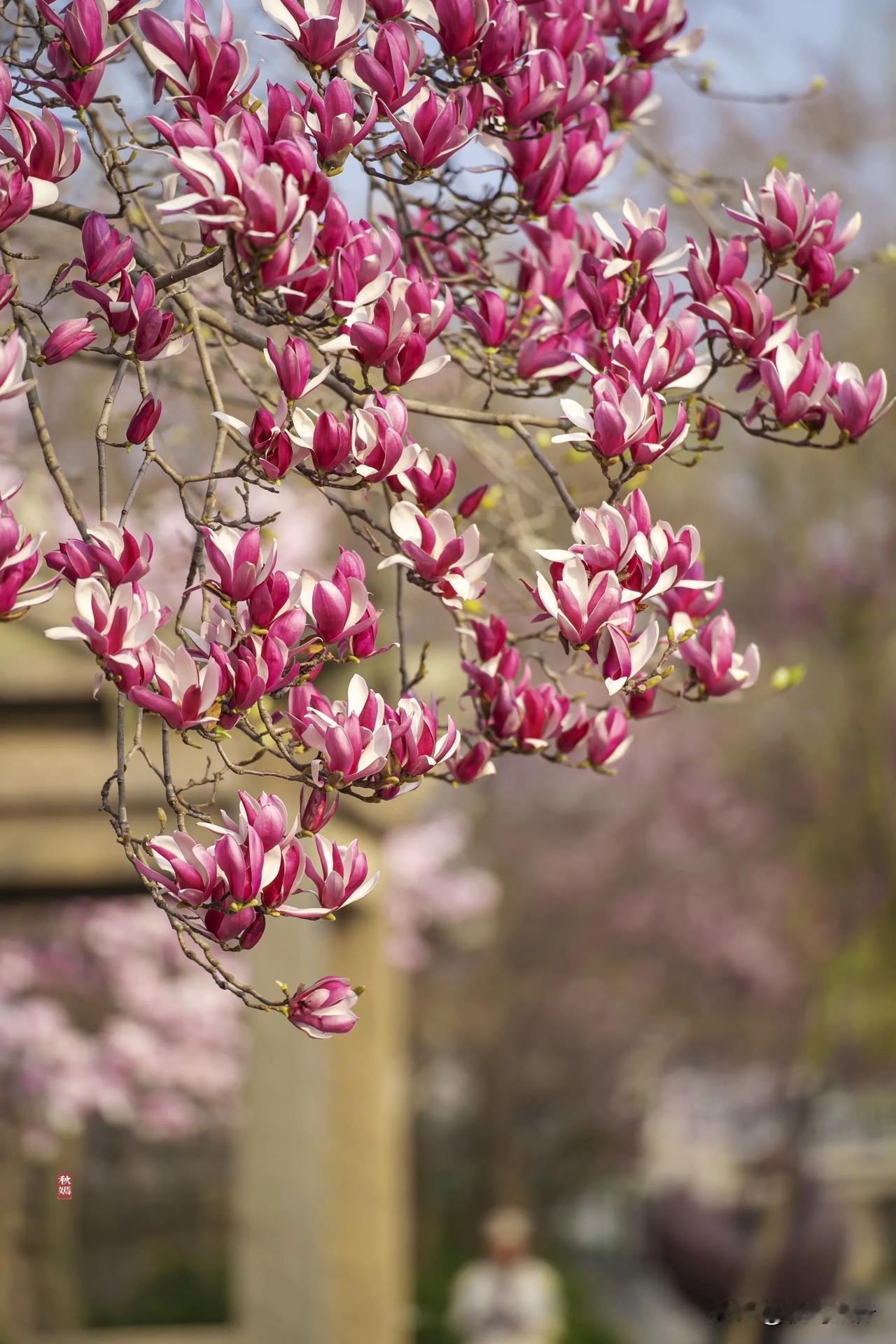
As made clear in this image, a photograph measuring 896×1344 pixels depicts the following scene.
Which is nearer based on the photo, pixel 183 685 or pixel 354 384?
pixel 183 685

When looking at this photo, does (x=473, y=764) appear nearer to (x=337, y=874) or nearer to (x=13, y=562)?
(x=337, y=874)

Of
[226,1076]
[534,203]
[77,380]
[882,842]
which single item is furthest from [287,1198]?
[882,842]

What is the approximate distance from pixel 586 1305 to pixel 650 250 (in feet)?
44.8

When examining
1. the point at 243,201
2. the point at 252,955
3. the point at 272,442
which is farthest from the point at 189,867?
the point at 252,955

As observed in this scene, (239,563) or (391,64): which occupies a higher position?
(391,64)

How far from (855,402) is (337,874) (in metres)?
0.95

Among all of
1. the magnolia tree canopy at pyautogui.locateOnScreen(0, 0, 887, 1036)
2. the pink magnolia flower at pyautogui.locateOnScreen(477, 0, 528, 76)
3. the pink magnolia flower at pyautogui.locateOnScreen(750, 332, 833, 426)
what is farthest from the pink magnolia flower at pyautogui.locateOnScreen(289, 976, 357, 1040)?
the pink magnolia flower at pyautogui.locateOnScreen(477, 0, 528, 76)

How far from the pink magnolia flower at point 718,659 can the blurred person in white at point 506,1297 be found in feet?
28.8

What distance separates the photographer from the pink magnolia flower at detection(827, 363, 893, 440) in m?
2.05

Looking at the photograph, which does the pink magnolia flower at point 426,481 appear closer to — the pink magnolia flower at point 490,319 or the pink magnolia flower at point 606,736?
the pink magnolia flower at point 490,319

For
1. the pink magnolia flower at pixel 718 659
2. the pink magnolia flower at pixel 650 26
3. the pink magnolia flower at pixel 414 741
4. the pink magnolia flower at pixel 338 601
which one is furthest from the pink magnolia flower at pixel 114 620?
the pink magnolia flower at pixel 650 26

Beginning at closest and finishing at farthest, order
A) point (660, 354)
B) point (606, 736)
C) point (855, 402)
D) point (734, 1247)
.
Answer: point (660, 354) < point (855, 402) < point (606, 736) < point (734, 1247)

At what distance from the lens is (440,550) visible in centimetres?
192

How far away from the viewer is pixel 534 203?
7.62 ft
